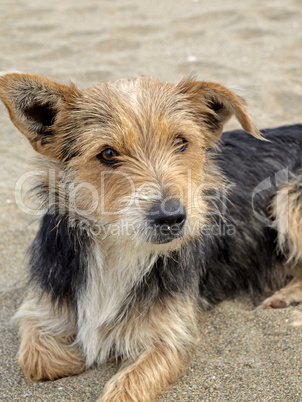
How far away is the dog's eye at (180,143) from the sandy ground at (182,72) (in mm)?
642

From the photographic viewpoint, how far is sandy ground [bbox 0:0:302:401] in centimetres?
319

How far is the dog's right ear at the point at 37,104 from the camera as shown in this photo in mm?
2896

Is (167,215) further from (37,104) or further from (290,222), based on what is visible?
(290,222)

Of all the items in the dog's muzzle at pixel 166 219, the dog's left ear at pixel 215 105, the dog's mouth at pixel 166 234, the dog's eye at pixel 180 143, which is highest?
the dog's left ear at pixel 215 105

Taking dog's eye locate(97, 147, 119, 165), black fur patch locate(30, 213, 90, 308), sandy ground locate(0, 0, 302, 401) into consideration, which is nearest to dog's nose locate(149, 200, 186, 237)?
dog's eye locate(97, 147, 119, 165)

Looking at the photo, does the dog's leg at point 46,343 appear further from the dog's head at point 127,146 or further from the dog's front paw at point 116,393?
the dog's head at point 127,146

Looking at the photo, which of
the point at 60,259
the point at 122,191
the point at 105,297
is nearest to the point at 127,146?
the point at 122,191

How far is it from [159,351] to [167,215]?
1.02 metres

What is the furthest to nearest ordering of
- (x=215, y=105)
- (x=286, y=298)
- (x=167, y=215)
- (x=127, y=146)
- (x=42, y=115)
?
(x=286, y=298) < (x=215, y=105) < (x=42, y=115) < (x=127, y=146) < (x=167, y=215)

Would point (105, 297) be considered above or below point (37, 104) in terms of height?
below

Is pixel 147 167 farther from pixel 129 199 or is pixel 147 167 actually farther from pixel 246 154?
pixel 246 154

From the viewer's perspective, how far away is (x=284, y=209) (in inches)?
161

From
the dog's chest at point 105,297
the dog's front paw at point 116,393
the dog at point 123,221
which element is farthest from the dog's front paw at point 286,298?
the dog's front paw at point 116,393

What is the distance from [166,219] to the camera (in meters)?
2.79
